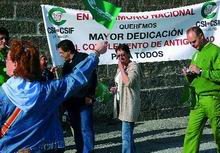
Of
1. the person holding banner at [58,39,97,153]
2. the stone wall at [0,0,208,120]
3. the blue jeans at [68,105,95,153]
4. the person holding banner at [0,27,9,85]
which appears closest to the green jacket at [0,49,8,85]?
the person holding banner at [0,27,9,85]

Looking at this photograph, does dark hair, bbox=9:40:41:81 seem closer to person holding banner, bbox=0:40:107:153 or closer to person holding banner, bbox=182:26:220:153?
person holding banner, bbox=0:40:107:153

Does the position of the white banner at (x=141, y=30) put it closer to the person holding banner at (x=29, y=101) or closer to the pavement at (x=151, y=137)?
the pavement at (x=151, y=137)

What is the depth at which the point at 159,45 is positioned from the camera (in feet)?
33.7

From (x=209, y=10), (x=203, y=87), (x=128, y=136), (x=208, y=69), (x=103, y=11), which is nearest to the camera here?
(x=208, y=69)

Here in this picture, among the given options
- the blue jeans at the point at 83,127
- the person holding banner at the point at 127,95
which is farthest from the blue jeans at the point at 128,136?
the blue jeans at the point at 83,127

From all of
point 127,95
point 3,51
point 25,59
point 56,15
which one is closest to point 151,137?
point 127,95

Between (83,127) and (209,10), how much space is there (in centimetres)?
428

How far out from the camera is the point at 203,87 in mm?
7145

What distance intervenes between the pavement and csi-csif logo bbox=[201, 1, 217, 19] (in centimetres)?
202

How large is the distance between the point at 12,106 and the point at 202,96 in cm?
365

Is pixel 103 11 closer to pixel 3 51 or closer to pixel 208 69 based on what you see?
pixel 3 51

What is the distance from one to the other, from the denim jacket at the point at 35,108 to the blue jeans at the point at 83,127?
319 cm

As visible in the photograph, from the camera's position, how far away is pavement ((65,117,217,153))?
27.7ft

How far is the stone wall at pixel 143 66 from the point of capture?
9344 mm
